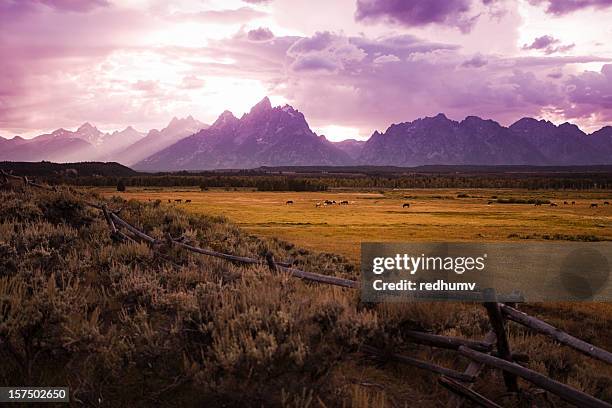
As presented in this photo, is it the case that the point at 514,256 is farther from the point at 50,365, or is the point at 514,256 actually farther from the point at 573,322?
the point at 50,365

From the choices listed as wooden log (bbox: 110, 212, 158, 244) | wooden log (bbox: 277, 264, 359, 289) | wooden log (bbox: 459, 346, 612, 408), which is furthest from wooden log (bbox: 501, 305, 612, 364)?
wooden log (bbox: 110, 212, 158, 244)

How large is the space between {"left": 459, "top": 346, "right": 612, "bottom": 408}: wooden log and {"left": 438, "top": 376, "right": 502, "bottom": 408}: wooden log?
398 millimetres

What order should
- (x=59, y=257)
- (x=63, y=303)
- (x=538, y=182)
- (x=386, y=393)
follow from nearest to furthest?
→ 1. (x=386, y=393)
2. (x=63, y=303)
3. (x=59, y=257)
4. (x=538, y=182)

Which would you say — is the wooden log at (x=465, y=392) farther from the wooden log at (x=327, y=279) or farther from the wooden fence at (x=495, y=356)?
the wooden log at (x=327, y=279)

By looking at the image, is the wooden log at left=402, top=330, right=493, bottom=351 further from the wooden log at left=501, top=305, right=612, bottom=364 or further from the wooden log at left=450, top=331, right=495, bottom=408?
the wooden log at left=501, top=305, right=612, bottom=364

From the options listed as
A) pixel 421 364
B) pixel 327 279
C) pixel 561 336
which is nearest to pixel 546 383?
pixel 561 336

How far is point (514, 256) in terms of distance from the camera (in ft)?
77.7

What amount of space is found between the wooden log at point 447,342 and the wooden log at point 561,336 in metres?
0.59

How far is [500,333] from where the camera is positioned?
5.95 metres

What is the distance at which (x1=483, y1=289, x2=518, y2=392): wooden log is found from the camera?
5.89 metres

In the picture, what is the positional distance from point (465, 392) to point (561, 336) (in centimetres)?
142

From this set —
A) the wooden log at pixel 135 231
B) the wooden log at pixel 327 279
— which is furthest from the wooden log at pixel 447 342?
the wooden log at pixel 135 231

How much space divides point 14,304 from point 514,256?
22283 mm

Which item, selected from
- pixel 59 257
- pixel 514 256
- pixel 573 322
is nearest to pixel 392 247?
pixel 514 256
